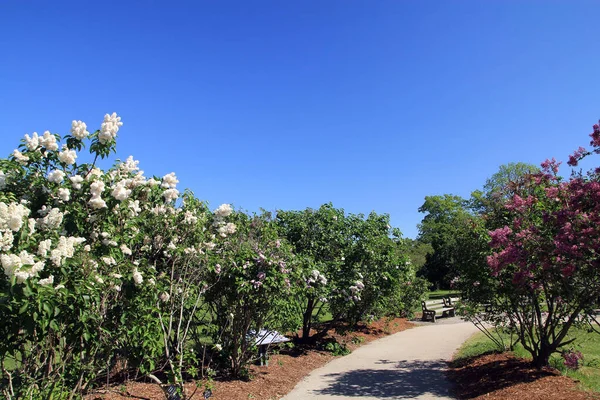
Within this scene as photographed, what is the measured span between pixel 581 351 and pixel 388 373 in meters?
4.99

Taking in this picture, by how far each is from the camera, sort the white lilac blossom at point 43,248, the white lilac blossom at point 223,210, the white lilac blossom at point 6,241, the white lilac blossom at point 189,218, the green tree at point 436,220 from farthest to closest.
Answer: the green tree at point 436,220
the white lilac blossom at point 223,210
the white lilac blossom at point 189,218
the white lilac blossom at point 43,248
the white lilac blossom at point 6,241

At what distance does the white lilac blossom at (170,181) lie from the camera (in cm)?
535

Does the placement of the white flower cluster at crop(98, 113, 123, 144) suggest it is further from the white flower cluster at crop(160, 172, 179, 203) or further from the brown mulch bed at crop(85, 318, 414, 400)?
the brown mulch bed at crop(85, 318, 414, 400)

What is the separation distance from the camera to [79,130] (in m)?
4.45

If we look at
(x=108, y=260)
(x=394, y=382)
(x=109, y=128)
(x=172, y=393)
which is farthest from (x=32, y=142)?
(x=394, y=382)

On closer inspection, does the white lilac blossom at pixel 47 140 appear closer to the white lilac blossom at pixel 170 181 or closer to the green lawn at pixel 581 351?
the white lilac blossom at pixel 170 181

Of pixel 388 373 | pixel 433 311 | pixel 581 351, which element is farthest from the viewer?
pixel 433 311

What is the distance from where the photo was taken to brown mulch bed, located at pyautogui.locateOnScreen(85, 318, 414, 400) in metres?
6.54

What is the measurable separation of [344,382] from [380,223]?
5244 mm

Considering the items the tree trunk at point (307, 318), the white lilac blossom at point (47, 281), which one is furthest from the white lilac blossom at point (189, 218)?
the tree trunk at point (307, 318)

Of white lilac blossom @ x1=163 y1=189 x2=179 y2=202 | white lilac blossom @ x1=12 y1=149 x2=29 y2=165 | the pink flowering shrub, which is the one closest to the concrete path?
the pink flowering shrub

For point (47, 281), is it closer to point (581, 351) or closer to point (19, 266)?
point (19, 266)

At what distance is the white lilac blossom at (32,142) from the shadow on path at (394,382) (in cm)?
579

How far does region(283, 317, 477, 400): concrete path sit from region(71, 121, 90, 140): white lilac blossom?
207 inches
